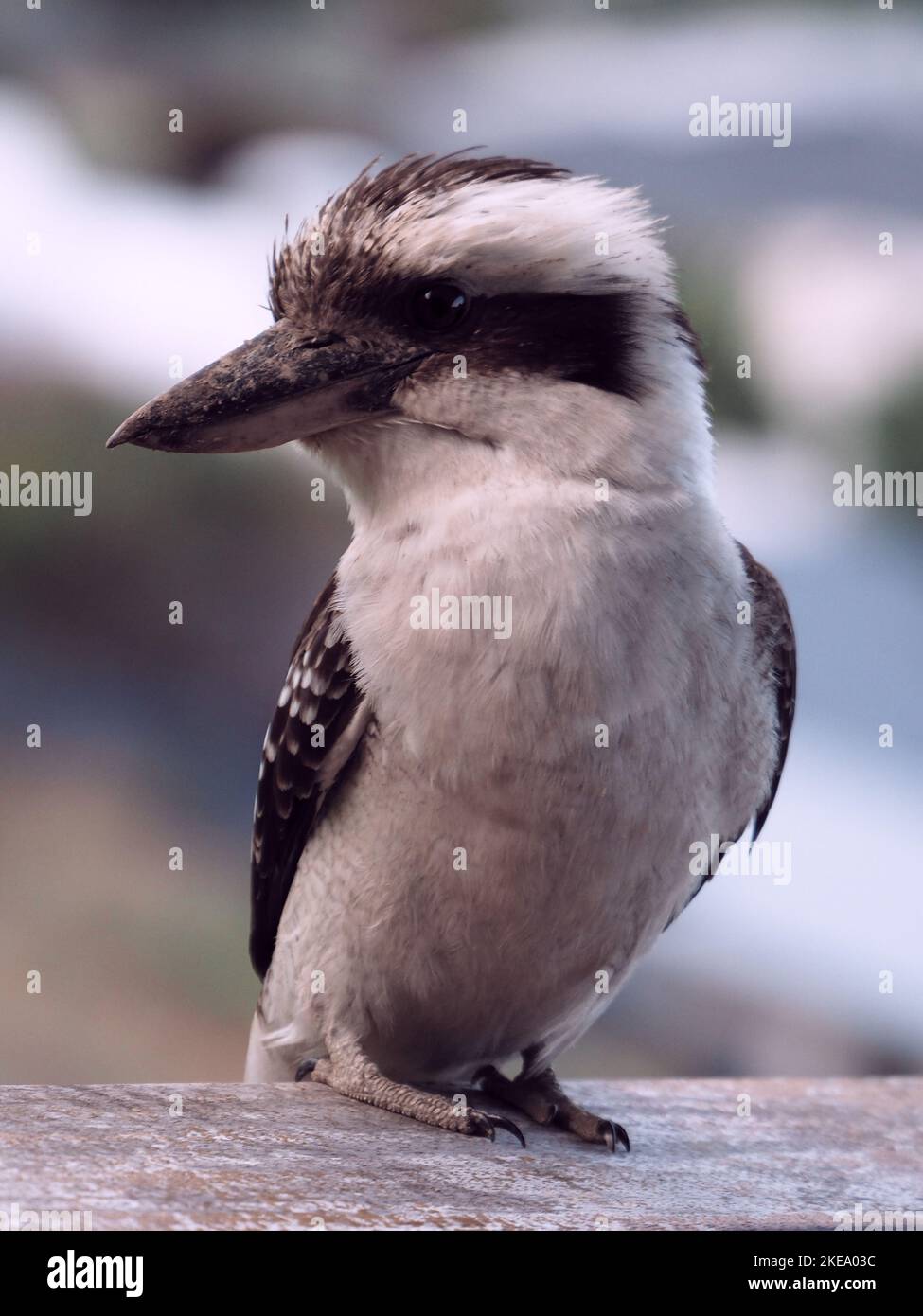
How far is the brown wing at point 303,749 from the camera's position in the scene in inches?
53.3

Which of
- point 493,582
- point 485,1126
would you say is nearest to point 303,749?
point 493,582

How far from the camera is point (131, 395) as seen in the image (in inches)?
139

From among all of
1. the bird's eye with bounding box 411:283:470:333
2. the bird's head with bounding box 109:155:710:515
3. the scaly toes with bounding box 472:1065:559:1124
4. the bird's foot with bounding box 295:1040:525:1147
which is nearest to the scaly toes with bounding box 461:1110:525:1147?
the bird's foot with bounding box 295:1040:525:1147

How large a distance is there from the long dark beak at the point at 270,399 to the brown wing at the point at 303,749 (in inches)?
7.6

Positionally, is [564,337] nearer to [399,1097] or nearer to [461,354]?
[461,354]

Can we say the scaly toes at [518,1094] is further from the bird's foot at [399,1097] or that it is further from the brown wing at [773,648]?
the brown wing at [773,648]

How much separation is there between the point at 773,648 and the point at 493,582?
36 cm

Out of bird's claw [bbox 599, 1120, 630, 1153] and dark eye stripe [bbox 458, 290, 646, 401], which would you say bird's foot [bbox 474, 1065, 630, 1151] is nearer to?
bird's claw [bbox 599, 1120, 630, 1153]

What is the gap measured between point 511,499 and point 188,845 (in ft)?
8.40

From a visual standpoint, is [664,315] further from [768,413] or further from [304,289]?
[768,413]

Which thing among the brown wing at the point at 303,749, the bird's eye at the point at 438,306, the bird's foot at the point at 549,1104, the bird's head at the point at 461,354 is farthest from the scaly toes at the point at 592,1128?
the bird's eye at the point at 438,306
